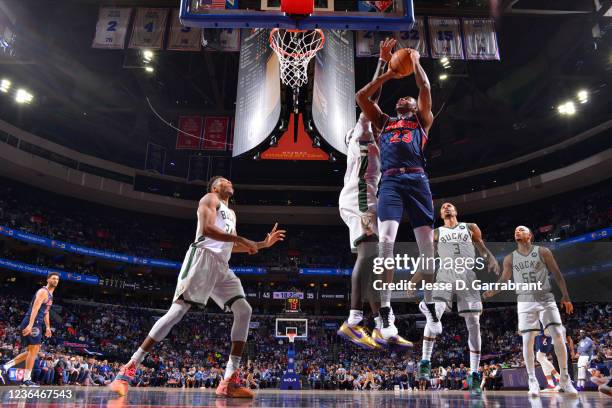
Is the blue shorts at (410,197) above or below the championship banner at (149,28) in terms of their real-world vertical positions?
below

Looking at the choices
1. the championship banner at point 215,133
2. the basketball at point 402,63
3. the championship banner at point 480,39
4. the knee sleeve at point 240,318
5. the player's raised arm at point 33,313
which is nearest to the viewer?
the basketball at point 402,63

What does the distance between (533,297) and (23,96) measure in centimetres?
2461

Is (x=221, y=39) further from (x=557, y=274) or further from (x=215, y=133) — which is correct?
(x=557, y=274)

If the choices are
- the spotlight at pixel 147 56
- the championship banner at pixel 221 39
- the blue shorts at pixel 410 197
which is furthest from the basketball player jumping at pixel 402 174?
the spotlight at pixel 147 56

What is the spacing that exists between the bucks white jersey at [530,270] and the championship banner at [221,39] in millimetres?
9374

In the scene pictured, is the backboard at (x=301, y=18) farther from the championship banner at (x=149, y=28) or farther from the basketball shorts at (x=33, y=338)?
the championship banner at (x=149, y=28)

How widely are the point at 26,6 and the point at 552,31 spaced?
787 inches

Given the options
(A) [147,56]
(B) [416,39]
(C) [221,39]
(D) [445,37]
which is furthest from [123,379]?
(A) [147,56]

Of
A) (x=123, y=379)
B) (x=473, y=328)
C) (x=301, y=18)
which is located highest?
(x=301, y=18)

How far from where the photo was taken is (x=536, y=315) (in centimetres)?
661

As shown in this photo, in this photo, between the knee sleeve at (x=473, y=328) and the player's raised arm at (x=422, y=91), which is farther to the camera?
the knee sleeve at (x=473, y=328)

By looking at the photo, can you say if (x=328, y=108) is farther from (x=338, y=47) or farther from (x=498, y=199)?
(x=498, y=199)

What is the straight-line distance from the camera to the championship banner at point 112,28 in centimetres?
1296

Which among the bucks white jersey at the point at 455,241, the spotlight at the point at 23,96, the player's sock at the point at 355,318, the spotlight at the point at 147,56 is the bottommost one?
the player's sock at the point at 355,318
